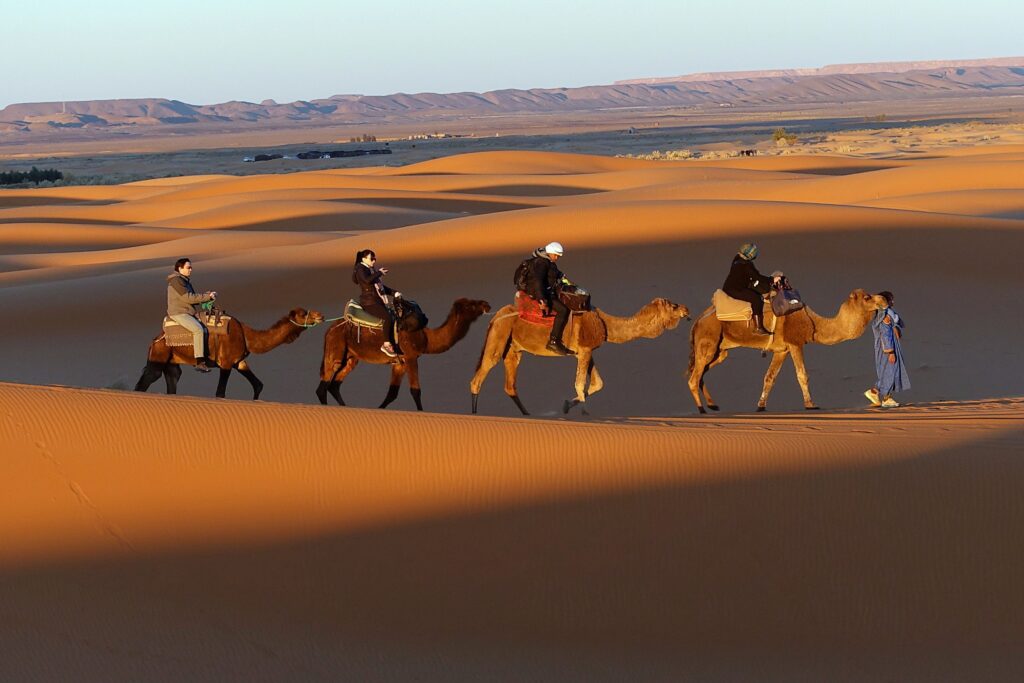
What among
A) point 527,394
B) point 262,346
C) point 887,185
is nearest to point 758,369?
point 527,394

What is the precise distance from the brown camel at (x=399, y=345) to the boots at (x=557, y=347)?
2.68 feet

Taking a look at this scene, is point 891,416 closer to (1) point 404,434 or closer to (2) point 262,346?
(1) point 404,434

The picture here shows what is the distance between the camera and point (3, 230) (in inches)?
1345

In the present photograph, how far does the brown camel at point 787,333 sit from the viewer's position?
12.2m

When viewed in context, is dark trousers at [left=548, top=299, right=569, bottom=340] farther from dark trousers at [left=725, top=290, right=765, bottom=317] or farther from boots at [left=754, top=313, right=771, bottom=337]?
boots at [left=754, top=313, right=771, bottom=337]

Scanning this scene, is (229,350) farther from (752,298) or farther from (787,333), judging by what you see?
(787,333)

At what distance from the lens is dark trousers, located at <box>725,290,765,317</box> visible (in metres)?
11.9

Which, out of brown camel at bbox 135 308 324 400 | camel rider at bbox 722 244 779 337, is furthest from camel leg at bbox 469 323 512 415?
camel rider at bbox 722 244 779 337

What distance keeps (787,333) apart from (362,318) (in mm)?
3727

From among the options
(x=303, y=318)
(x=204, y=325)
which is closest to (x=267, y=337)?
(x=303, y=318)

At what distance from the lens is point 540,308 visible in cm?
1180

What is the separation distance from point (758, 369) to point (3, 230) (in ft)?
78.8

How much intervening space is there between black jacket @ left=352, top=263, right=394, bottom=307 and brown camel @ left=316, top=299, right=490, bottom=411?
0.29 meters

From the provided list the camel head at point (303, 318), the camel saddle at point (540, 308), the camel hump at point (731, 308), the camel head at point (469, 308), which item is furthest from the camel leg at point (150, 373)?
the camel hump at point (731, 308)
